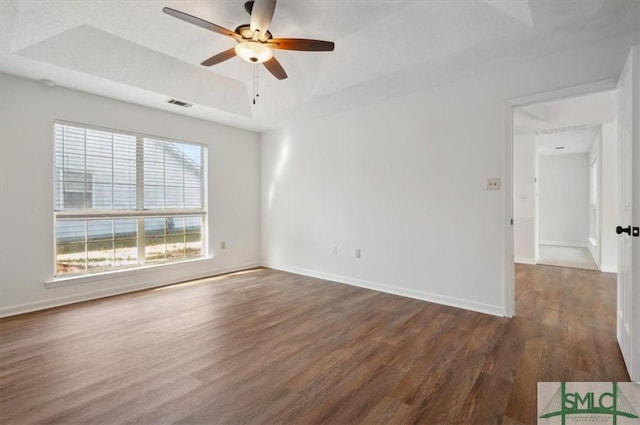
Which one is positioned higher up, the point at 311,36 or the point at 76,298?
the point at 311,36

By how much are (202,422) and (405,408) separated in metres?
1.10

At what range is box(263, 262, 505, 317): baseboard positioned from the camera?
3.16 meters

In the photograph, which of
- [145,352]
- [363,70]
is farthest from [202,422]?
[363,70]

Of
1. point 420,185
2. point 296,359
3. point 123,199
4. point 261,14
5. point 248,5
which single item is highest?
point 248,5

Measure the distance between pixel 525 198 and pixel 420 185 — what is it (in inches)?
138

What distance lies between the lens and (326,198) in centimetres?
466

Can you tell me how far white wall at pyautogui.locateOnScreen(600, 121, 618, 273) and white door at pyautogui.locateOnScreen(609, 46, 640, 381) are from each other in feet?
11.9

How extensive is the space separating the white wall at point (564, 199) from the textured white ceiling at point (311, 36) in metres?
6.99

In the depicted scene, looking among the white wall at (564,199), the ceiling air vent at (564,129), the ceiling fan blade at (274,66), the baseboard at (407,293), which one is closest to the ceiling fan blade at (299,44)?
the ceiling fan blade at (274,66)

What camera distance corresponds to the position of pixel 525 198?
5832 mm

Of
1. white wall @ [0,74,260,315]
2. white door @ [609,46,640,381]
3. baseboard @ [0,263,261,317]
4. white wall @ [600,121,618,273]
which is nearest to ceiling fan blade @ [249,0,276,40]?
white door @ [609,46,640,381]

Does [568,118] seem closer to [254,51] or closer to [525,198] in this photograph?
[525,198]

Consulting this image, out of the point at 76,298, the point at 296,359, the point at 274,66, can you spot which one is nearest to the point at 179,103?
the point at 274,66

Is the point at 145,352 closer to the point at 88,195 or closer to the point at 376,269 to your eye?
the point at 88,195
